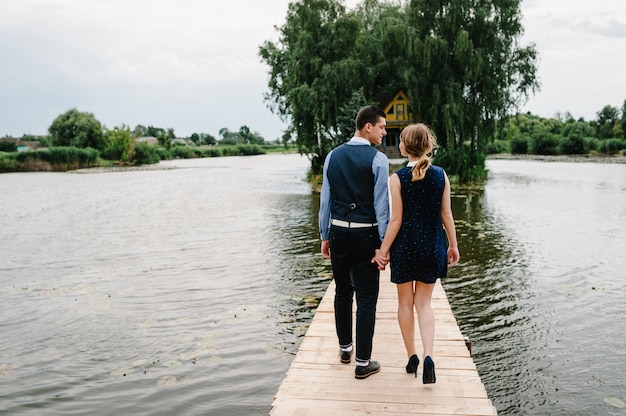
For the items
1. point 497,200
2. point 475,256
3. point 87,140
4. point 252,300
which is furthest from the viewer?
point 87,140

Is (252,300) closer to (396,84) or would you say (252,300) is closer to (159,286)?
(159,286)

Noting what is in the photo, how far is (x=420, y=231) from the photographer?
370 cm

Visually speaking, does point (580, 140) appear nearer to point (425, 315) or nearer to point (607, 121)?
point (607, 121)

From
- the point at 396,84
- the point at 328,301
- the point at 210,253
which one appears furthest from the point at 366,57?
the point at 328,301

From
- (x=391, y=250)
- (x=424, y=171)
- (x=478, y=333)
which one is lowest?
(x=478, y=333)

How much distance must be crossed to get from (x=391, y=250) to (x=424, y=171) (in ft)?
2.15

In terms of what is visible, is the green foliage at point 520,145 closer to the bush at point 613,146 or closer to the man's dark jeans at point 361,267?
the bush at point 613,146

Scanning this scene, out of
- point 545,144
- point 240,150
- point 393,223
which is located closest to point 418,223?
point 393,223

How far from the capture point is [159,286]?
934 cm

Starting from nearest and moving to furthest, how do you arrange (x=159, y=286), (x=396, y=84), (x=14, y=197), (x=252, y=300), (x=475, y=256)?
(x=252, y=300) < (x=159, y=286) < (x=475, y=256) < (x=14, y=197) < (x=396, y=84)

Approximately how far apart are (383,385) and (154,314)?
4994mm

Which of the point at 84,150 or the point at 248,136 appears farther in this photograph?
the point at 248,136

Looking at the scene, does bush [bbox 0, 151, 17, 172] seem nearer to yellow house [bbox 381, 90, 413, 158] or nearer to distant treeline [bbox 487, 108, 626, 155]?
yellow house [bbox 381, 90, 413, 158]

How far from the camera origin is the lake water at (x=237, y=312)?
5.19 m
